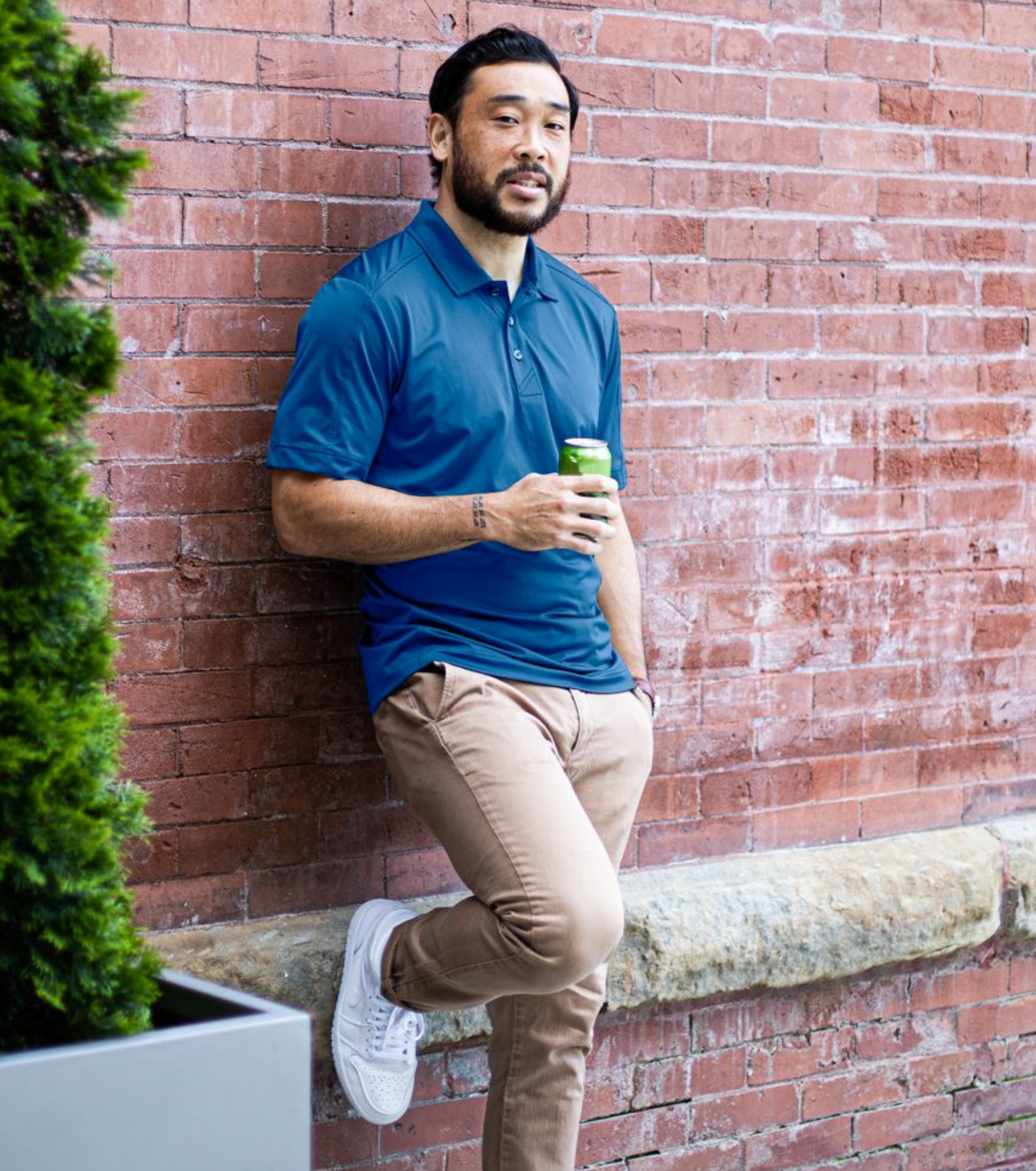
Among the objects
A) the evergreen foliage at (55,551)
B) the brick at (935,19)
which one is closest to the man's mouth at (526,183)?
the evergreen foliage at (55,551)

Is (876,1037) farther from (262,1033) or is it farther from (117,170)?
(117,170)

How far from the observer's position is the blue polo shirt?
3070 mm

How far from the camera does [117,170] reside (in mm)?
2176

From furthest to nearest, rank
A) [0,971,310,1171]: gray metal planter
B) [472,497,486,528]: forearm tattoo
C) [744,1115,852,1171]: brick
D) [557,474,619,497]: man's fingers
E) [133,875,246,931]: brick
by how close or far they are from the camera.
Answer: [744,1115,852,1171]: brick, [133,875,246,931]: brick, [472,497,486,528]: forearm tattoo, [557,474,619,497]: man's fingers, [0,971,310,1171]: gray metal planter

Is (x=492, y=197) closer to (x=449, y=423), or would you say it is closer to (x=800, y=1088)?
(x=449, y=423)

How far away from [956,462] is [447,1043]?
1.95m

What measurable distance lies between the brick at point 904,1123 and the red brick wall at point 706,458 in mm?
12

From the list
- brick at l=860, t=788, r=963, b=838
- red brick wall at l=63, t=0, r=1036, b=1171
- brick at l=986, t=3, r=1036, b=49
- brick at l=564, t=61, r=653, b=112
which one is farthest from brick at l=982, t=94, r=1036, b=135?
brick at l=860, t=788, r=963, b=838

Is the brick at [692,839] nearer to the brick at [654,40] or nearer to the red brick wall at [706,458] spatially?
the red brick wall at [706,458]

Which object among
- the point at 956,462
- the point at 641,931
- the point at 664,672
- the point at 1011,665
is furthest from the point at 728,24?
the point at 641,931

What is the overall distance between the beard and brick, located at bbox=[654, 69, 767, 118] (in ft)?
2.09

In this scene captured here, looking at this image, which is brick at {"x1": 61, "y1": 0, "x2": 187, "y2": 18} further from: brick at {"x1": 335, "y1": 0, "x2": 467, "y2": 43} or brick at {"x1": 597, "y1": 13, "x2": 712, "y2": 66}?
brick at {"x1": 597, "y1": 13, "x2": 712, "y2": 66}

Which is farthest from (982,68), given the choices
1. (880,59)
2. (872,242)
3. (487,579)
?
(487,579)

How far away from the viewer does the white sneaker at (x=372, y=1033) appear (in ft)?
10.9
